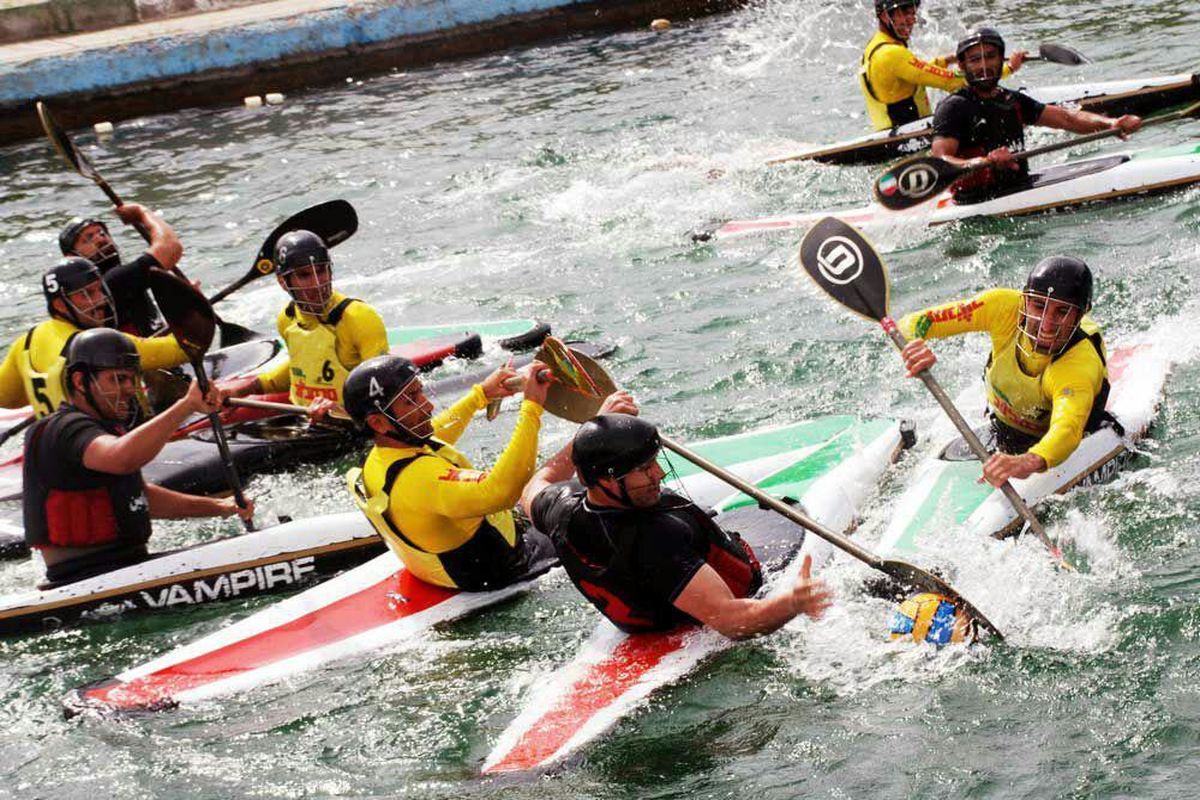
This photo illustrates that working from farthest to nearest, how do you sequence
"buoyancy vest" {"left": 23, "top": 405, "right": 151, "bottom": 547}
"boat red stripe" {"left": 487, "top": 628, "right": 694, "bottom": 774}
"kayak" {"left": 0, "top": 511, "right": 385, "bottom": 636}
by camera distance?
"kayak" {"left": 0, "top": 511, "right": 385, "bottom": 636} → "buoyancy vest" {"left": 23, "top": 405, "right": 151, "bottom": 547} → "boat red stripe" {"left": 487, "top": 628, "right": 694, "bottom": 774}

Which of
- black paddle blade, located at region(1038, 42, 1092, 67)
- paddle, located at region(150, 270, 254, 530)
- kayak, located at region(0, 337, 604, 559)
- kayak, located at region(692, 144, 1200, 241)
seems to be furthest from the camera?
black paddle blade, located at region(1038, 42, 1092, 67)

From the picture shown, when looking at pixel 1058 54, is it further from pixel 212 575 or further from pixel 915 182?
pixel 212 575

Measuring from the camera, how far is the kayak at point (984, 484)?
647 cm

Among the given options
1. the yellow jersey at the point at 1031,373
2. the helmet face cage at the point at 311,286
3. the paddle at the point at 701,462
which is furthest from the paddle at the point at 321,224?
the yellow jersey at the point at 1031,373

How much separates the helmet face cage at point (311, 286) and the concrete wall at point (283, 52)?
39.7 ft

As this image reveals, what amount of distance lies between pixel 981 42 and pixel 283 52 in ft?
38.9

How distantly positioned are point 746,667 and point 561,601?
1110 mm

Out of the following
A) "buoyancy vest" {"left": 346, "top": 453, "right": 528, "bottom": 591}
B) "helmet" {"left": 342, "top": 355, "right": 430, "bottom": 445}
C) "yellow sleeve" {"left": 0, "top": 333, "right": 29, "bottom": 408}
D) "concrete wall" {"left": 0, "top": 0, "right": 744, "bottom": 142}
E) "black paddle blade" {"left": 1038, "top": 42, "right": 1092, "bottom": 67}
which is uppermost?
"concrete wall" {"left": 0, "top": 0, "right": 744, "bottom": 142}

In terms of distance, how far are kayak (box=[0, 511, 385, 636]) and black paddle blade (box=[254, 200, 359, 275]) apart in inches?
102

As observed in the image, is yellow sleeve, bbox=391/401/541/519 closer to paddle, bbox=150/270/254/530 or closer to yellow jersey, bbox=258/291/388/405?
paddle, bbox=150/270/254/530

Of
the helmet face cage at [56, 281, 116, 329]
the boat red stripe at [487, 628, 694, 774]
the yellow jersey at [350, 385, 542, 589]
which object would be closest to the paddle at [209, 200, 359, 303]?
the helmet face cage at [56, 281, 116, 329]

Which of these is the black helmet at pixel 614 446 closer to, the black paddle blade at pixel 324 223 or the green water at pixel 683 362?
the green water at pixel 683 362

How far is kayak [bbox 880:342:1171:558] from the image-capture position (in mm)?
6473

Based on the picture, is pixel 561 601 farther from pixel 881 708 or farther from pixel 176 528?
pixel 176 528
